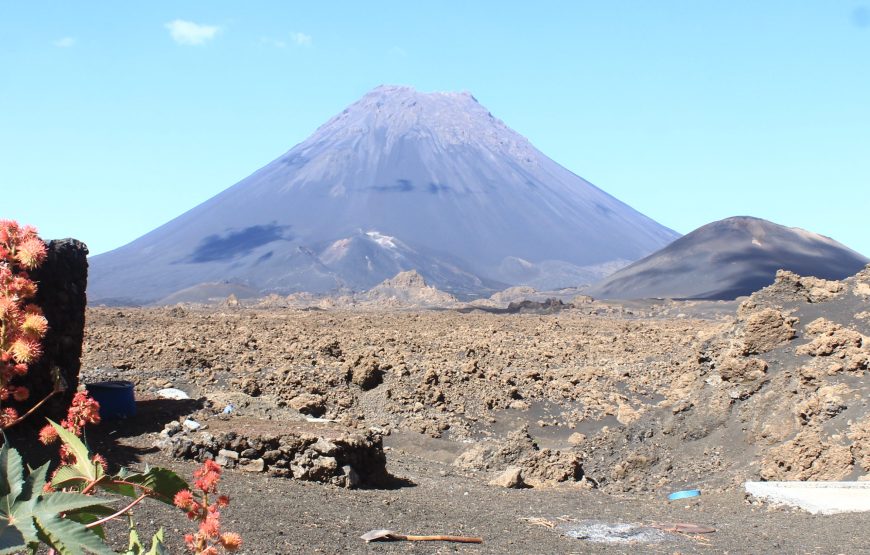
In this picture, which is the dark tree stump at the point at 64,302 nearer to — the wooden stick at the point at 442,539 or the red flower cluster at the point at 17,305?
the wooden stick at the point at 442,539

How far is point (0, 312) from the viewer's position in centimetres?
170

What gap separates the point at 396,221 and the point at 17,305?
116104 mm

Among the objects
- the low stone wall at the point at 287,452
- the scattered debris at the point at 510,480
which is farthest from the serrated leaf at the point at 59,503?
the scattered debris at the point at 510,480

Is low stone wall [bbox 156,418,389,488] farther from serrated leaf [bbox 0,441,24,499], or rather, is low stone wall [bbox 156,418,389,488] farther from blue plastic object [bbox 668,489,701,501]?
serrated leaf [bbox 0,441,24,499]

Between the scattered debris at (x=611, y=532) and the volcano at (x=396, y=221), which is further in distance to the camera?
the volcano at (x=396, y=221)

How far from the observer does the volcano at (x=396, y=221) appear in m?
96.9

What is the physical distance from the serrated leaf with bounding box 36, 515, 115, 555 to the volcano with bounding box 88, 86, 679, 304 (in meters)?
72.8

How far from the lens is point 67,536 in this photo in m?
1.59

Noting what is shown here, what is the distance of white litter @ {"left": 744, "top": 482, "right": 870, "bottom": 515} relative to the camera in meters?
7.86

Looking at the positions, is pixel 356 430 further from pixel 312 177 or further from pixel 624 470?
pixel 312 177

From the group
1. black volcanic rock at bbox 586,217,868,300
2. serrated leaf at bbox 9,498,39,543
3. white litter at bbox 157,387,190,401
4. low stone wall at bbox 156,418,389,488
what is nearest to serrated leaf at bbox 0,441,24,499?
serrated leaf at bbox 9,498,39,543

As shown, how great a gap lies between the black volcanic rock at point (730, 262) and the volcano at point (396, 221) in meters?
21.7

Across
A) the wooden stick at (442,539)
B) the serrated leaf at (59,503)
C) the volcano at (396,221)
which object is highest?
the volcano at (396,221)

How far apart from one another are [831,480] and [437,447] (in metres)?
5.07
